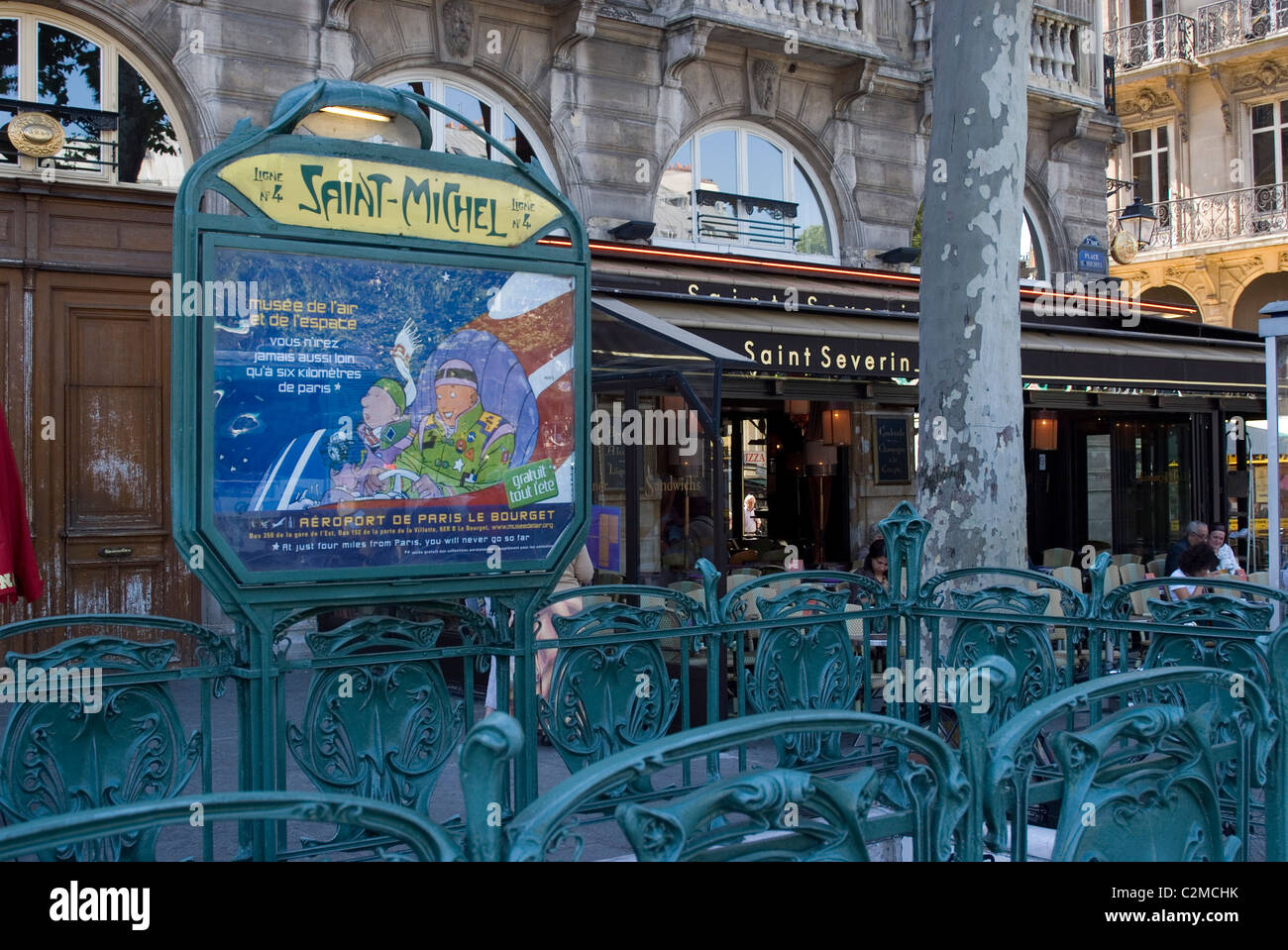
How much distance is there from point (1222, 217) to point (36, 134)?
2274cm

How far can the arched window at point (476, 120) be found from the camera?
11398mm

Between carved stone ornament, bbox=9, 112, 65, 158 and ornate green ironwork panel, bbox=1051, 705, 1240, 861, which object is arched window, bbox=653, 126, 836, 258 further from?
ornate green ironwork panel, bbox=1051, 705, 1240, 861

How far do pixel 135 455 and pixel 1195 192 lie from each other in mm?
23171

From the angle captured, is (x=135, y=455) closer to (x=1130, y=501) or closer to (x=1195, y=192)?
(x=1130, y=501)

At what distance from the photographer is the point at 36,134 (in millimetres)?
9211

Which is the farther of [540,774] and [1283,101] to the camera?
[1283,101]

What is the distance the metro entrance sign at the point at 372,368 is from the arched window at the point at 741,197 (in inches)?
332

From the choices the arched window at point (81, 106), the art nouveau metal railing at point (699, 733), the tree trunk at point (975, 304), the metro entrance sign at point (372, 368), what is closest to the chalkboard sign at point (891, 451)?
the tree trunk at point (975, 304)

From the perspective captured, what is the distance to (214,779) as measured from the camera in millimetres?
6359

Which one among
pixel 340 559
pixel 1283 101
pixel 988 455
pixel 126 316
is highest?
pixel 1283 101

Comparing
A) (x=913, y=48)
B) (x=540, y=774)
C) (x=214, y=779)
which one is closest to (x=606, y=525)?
(x=540, y=774)

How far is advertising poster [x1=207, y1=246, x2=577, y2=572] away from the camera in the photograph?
3719mm

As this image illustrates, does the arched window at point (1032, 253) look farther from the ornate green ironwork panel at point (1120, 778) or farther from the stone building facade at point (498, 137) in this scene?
the ornate green ironwork panel at point (1120, 778)

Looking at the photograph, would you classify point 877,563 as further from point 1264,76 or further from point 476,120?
point 1264,76
